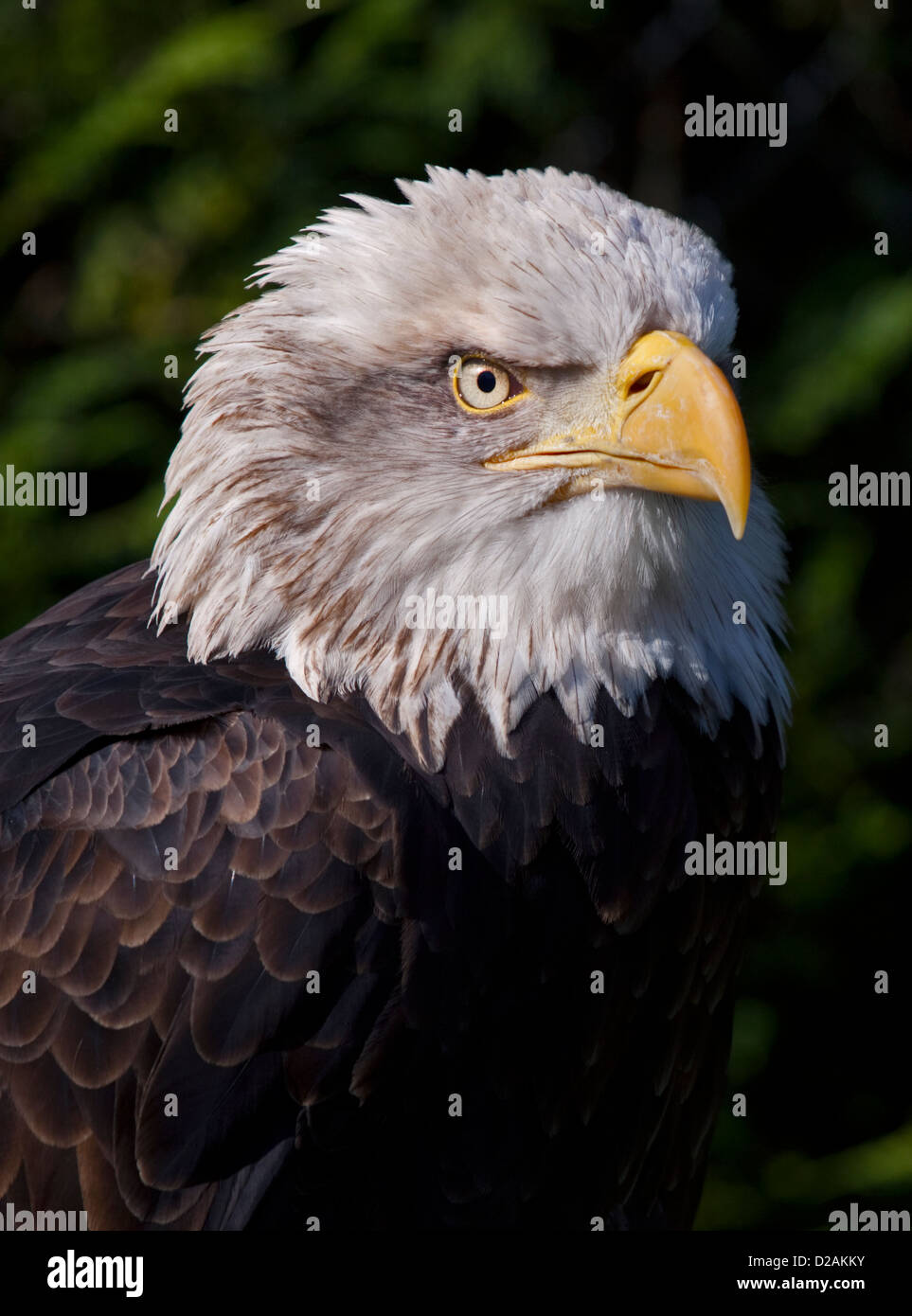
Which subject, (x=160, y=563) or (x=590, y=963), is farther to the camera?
(x=160, y=563)

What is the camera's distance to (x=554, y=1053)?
8.86 feet

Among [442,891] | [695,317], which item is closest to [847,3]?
[695,317]

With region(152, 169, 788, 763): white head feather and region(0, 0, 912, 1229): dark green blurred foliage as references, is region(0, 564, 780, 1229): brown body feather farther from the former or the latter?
region(0, 0, 912, 1229): dark green blurred foliage

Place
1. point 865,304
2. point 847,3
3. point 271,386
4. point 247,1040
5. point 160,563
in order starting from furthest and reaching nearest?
point 847,3
point 865,304
point 160,563
point 271,386
point 247,1040

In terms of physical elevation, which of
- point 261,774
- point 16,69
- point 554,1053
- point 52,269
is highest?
point 16,69

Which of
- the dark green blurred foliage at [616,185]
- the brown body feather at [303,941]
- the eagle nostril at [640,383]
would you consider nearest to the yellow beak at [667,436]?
the eagle nostril at [640,383]

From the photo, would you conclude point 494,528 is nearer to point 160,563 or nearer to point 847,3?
point 160,563

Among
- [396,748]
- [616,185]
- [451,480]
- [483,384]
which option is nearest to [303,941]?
[396,748]

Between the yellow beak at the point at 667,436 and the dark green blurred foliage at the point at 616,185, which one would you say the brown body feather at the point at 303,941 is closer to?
the yellow beak at the point at 667,436

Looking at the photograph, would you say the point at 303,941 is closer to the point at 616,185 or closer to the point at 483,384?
the point at 483,384

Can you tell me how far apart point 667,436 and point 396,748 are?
688 millimetres

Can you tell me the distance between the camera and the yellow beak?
8.09 feet

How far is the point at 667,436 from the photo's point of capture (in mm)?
2514

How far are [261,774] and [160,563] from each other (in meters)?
0.60
